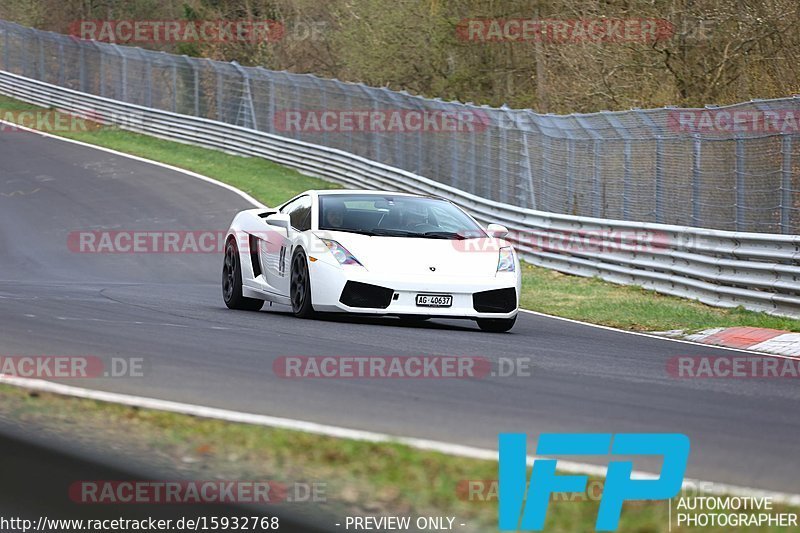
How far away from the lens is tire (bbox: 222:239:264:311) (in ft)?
46.8

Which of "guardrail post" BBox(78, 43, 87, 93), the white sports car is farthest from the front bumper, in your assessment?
"guardrail post" BBox(78, 43, 87, 93)

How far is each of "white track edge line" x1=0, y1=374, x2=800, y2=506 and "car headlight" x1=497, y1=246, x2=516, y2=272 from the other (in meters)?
6.16

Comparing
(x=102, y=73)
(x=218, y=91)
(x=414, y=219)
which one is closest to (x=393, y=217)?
(x=414, y=219)

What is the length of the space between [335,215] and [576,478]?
27.8 ft

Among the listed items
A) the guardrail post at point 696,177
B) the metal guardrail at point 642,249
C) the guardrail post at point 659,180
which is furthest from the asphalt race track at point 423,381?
the guardrail post at point 659,180

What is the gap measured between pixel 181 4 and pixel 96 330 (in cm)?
5428

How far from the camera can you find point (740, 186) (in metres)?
17.4

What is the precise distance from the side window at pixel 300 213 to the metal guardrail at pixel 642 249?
18.8 ft

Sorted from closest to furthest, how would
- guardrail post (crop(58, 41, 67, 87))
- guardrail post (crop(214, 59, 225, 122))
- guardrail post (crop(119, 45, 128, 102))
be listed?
1. guardrail post (crop(214, 59, 225, 122))
2. guardrail post (crop(119, 45, 128, 102))
3. guardrail post (crop(58, 41, 67, 87))

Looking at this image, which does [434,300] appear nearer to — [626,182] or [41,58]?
[626,182]

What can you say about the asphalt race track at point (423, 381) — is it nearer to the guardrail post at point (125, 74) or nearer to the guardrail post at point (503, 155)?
the guardrail post at point (503, 155)

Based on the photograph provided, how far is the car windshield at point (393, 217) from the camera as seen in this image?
12.8m

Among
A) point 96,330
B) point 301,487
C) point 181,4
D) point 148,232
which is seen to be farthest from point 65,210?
point 181,4

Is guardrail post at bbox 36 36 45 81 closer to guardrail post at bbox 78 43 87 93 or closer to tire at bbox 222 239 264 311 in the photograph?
guardrail post at bbox 78 43 87 93
